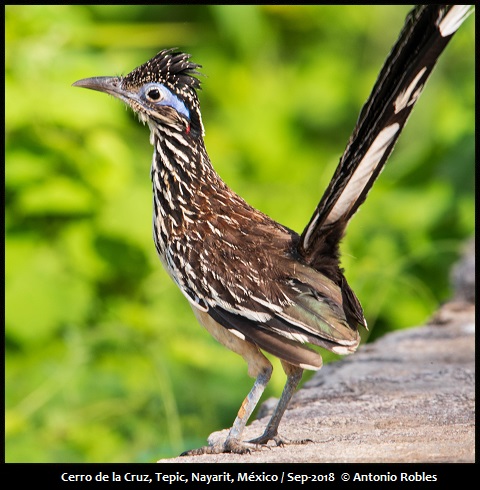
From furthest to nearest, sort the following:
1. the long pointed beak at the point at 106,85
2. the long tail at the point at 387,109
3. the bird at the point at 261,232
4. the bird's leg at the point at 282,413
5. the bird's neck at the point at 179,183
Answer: the long pointed beak at the point at 106,85 < the bird's neck at the point at 179,183 < the bird's leg at the point at 282,413 < the bird at the point at 261,232 < the long tail at the point at 387,109

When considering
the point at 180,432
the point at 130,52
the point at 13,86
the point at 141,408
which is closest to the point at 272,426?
the point at 180,432

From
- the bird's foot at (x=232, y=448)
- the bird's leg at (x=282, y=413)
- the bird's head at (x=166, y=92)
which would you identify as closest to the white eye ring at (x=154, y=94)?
the bird's head at (x=166, y=92)

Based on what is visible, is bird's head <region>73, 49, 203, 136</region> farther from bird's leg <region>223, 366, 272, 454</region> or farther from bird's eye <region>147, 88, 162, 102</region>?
bird's leg <region>223, 366, 272, 454</region>

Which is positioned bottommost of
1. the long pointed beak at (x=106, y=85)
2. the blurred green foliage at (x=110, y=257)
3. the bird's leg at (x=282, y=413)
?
the bird's leg at (x=282, y=413)

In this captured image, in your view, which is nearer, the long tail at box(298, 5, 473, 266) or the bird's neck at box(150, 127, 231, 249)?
the long tail at box(298, 5, 473, 266)

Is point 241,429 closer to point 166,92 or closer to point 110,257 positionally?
point 166,92

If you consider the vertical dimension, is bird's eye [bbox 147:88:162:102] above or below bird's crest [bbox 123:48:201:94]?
below

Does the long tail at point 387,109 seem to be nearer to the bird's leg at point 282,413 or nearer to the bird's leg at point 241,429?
the bird's leg at point 282,413

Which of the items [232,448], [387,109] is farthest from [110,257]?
[387,109]

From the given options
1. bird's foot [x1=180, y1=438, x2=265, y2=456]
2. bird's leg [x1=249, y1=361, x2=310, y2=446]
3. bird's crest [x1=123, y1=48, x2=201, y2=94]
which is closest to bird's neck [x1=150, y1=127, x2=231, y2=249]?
bird's crest [x1=123, y1=48, x2=201, y2=94]

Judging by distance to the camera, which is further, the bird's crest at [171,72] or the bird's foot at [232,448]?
the bird's crest at [171,72]
